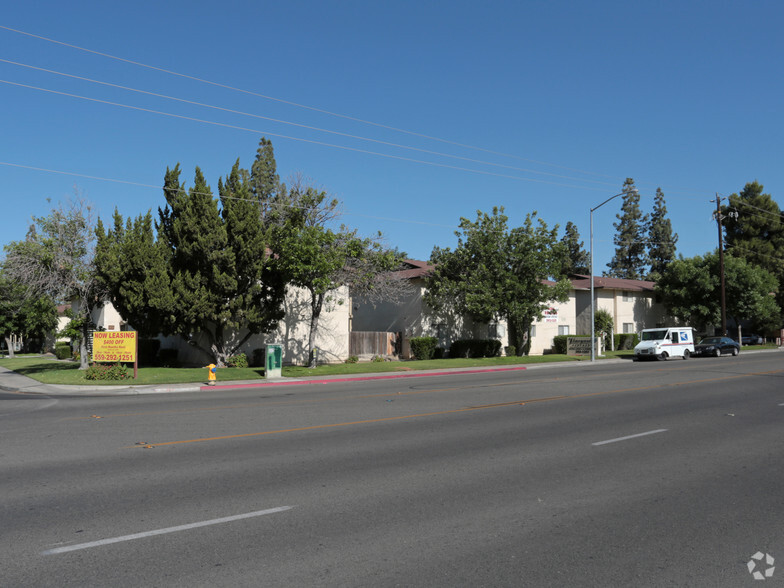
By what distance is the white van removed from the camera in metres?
34.7

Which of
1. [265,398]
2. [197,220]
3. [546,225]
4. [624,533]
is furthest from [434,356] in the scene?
[624,533]

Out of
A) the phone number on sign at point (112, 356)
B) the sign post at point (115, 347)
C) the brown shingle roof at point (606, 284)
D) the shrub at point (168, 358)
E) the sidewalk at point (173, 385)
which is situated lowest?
the sidewalk at point (173, 385)

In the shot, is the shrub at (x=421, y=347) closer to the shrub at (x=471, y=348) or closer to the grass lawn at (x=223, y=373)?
the shrub at (x=471, y=348)

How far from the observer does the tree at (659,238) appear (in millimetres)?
83812

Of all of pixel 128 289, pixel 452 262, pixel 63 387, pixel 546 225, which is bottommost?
pixel 63 387

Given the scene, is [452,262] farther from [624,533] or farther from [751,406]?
[624,533]

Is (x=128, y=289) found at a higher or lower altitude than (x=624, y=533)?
higher

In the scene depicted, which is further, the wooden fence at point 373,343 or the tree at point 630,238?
the tree at point 630,238

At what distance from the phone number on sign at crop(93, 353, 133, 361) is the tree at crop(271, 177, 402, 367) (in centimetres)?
729

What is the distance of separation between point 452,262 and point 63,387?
22465 mm

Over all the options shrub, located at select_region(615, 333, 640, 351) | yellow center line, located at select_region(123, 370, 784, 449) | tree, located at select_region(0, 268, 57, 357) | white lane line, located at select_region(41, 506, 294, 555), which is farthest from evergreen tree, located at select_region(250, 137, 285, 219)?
white lane line, located at select_region(41, 506, 294, 555)

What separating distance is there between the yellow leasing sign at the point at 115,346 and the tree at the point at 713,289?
44.3 meters

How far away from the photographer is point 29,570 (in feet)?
14.2

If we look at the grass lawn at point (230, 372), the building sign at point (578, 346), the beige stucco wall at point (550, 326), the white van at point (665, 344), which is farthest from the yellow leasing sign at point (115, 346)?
the building sign at point (578, 346)
